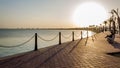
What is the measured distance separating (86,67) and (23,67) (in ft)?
8.82

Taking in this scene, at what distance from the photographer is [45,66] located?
9211 millimetres

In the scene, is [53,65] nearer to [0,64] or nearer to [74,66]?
[74,66]

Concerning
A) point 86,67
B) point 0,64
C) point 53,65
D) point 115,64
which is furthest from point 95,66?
point 0,64

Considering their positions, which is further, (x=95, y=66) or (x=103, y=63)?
(x=103, y=63)

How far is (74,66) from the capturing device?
30.5 feet

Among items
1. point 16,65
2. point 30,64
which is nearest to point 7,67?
point 16,65

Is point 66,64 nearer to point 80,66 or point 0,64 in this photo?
point 80,66

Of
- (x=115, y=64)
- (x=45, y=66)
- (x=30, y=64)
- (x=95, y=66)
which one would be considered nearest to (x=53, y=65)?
(x=45, y=66)

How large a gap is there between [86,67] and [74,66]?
535 mm

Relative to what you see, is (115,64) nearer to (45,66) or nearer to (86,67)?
(86,67)

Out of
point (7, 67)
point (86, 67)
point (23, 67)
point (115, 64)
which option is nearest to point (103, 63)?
point (115, 64)

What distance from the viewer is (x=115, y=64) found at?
9.82 meters

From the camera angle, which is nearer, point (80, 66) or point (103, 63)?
point (80, 66)

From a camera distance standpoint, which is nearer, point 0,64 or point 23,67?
point 23,67
